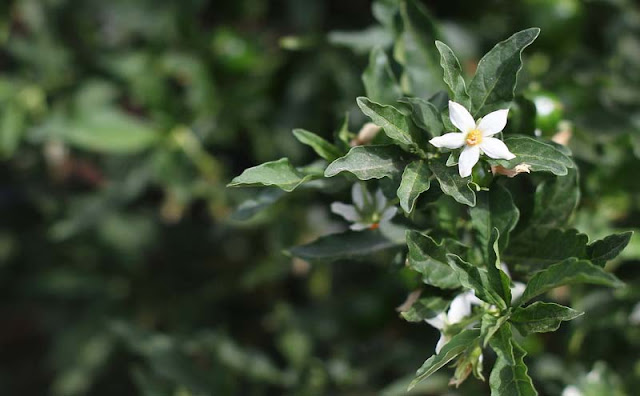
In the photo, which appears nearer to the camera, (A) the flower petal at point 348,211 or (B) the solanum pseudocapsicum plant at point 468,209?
(B) the solanum pseudocapsicum plant at point 468,209

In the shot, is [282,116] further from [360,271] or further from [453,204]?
[453,204]

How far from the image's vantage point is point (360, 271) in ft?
7.55

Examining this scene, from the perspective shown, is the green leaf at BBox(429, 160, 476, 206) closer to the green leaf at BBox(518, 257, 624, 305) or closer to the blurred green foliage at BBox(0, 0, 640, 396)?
the green leaf at BBox(518, 257, 624, 305)

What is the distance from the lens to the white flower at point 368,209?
112 centimetres

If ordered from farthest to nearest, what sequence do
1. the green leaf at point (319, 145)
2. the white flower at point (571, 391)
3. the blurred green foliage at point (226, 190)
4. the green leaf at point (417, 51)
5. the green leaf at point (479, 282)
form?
the blurred green foliage at point (226, 190) < the white flower at point (571, 391) < the green leaf at point (417, 51) < the green leaf at point (319, 145) < the green leaf at point (479, 282)

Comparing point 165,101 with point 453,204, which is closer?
point 453,204

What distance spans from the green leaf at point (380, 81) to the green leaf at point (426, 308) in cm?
33

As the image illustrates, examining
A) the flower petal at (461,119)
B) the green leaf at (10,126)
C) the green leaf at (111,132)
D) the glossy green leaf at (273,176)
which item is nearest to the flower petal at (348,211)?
the glossy green leaf at (273,176)

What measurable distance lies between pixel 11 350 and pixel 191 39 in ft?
6.95

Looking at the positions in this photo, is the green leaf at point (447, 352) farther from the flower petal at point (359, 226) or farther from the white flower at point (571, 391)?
the white flower at point (571, 391)

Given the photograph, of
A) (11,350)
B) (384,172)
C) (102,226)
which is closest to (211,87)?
(102,226)

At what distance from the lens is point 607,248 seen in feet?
3.24

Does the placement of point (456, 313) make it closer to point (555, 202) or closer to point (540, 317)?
point (540, 317)

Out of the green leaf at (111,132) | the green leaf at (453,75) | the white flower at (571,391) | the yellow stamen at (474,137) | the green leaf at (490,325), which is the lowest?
the white flower at (571,391)
